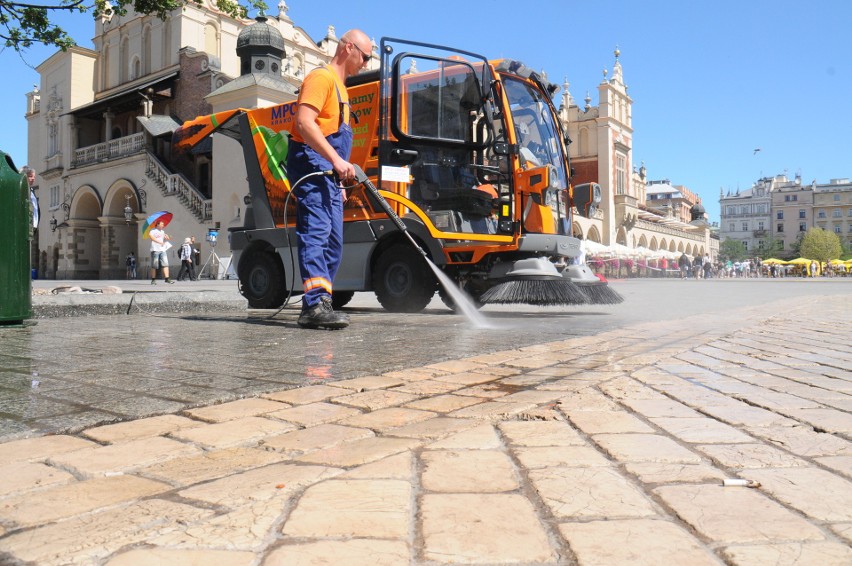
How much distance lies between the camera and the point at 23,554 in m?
1.24

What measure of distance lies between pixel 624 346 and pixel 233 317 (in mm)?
3755

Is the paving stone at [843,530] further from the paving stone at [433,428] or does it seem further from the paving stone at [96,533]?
the paving stone at [96,533]

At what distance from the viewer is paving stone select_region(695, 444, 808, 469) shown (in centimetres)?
186

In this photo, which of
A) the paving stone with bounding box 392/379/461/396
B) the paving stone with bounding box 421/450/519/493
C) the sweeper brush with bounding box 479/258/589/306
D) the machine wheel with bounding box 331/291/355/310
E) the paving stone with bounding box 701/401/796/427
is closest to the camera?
the paving stone with bounding box 421/450/519/493

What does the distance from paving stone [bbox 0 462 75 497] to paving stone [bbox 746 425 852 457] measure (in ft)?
6.22

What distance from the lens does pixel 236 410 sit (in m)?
2.42

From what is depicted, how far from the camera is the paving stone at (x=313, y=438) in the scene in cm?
197

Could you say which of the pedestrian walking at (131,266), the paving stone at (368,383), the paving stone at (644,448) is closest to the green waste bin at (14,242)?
the paving stone at (368,383)

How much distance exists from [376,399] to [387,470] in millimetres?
899

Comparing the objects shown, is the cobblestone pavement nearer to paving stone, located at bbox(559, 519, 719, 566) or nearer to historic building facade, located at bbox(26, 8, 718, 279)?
paving stone, located at bbox(559, 519, 719, 566)

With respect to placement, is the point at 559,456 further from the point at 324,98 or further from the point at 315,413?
the point at 324,98

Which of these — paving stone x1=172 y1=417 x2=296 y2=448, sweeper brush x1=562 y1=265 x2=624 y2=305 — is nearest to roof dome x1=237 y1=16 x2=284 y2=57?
sweeper brush x1=562 y1=265 x2=624 y2=305

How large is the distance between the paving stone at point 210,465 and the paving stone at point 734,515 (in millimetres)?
983

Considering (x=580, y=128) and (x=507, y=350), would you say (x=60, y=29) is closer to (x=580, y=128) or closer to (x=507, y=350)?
(x=507, y=350)
